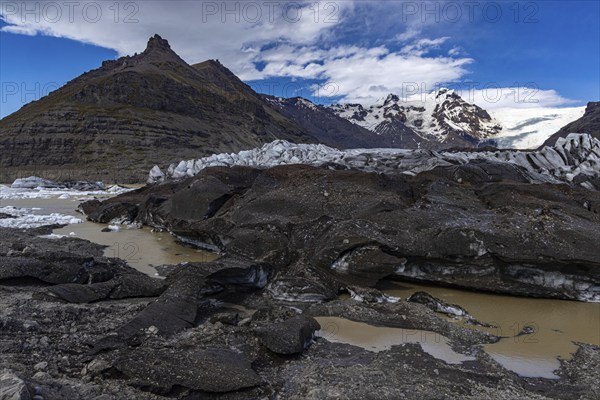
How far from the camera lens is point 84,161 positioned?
79.4m

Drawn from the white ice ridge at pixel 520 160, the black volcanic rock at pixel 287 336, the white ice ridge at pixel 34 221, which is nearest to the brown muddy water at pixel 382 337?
the black volcanic rock at pixel 287 336

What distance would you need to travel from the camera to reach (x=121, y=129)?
90.4m

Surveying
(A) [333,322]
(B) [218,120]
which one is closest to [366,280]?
(A) [333,322]

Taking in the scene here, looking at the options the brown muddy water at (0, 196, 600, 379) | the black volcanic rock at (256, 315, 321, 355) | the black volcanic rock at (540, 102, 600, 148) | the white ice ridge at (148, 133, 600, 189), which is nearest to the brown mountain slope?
the white ice ridge at (148, 133, 600, 189)

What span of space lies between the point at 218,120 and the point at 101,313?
123 metres

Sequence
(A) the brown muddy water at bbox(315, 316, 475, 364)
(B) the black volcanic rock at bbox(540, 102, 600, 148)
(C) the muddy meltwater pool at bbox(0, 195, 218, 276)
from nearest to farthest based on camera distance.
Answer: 1. (A) the brown muddy water at bbox(315, 316, 475, 364)
2. (C) the muddy meltwater pool at bbox(0, 195, 218, 276)
3. (B) the black volcanic rock at bbox(540, 102, 600, 148)

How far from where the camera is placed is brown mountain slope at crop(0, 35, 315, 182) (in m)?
77.6

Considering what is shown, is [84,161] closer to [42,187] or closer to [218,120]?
[42,187]

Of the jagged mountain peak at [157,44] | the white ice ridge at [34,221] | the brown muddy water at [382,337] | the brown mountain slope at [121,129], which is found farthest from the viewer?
the jagged mountain peak at [157,44]

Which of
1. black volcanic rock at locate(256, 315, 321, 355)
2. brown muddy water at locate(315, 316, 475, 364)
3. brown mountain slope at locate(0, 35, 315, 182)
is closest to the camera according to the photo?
black volcanic rock at locate(256, 315, 321, 355)

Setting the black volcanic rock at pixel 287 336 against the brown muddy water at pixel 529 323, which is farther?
the brown muddy water at pixel 529 323

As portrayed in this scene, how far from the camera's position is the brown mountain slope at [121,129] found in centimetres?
7756

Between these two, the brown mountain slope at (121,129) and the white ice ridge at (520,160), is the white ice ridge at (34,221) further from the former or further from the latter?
the brown mountain slope at (121,129)

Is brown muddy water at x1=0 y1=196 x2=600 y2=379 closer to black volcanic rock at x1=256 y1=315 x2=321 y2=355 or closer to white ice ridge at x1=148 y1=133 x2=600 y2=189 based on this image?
black volcanic rock at x1=256 y1=315 x2=321 y2=355
